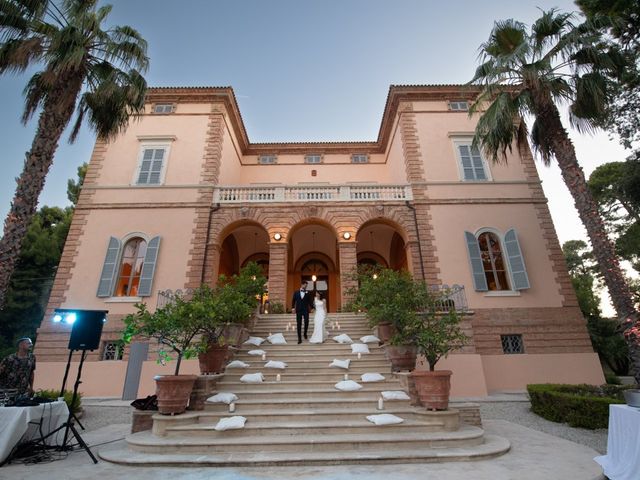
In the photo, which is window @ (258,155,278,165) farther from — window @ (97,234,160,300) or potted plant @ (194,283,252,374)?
potted plant @ (194,283,252,374)

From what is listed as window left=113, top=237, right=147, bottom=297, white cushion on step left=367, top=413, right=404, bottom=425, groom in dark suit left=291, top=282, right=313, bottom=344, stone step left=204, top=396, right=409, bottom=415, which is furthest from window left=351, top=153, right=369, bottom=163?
white cushion on step left=367, top=413, right=404, bottom=425

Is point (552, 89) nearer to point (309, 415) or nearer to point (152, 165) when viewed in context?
point (309, 415)

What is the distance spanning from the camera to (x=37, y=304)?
65.3ft

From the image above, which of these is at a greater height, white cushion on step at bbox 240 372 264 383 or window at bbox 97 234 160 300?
window at bbox 97 234 160 300

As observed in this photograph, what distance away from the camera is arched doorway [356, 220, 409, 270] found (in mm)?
16266

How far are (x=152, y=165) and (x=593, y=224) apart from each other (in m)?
16.1

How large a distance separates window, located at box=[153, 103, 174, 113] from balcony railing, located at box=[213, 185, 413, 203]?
5.22 metres

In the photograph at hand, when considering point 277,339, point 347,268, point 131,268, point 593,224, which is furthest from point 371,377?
point 131,268

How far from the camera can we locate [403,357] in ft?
23.6

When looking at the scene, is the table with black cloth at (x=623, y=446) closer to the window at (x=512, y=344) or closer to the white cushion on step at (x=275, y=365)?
the white cushion on step at (x=275, y=365)

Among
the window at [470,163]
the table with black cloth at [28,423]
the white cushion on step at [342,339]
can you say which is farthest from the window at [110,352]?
the window at [470,163]

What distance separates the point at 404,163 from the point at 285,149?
24.7 ft

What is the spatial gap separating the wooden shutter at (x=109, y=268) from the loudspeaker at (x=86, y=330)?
24.5 feet

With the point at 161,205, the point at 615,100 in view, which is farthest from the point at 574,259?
the point at 161,205
